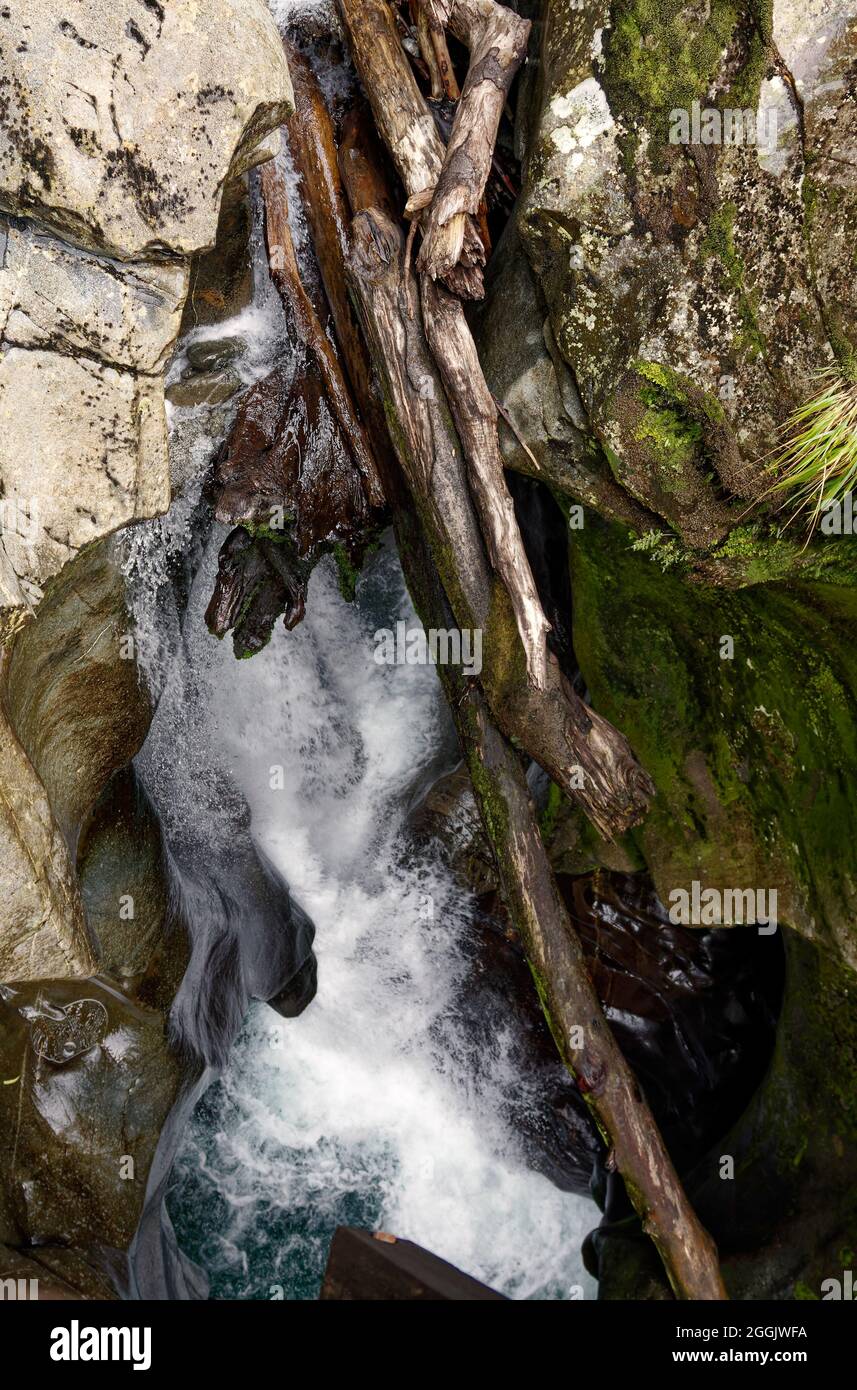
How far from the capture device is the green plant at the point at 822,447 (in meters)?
3.18

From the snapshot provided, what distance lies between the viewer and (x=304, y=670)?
554 cm

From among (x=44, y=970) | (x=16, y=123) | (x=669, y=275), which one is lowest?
(x=44, y=970)

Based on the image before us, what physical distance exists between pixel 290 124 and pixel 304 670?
2.74 m

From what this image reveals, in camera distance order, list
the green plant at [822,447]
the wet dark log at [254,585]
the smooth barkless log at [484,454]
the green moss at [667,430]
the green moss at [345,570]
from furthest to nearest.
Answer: the green moss at [345,570]
the wet dark log at [254,585]
the smooth barkless log at [484,454]
the green moss at [667,430]
the green plant at [822,447]

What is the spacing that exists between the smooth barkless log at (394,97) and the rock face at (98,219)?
0.65 metres

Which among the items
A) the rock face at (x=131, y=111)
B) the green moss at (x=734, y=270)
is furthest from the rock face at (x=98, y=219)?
the green moss at (x=734, y=270)

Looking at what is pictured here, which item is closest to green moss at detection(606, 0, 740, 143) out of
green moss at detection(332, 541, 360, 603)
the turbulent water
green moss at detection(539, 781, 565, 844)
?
green moss at detection(332, 541, 360, 603)

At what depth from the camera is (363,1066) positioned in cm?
594

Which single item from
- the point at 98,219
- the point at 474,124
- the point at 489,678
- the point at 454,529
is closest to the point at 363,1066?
the point at 489,678

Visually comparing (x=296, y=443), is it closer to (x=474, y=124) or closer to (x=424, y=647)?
(x=474, y=124)

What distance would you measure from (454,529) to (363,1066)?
145 inches

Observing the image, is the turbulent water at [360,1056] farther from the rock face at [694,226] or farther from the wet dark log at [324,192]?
the rock face at [694,226]

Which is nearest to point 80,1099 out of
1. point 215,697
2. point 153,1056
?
point 153,1056

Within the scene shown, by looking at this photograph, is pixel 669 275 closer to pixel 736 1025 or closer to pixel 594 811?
pixel 594 811
